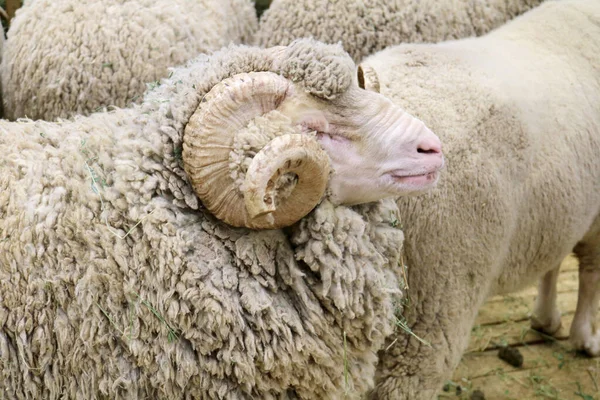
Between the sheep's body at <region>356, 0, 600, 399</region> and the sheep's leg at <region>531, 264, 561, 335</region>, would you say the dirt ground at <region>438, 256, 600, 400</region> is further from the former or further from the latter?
the sheep's body at <region>356, 0, 600, 399</region>

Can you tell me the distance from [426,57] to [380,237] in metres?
1.06

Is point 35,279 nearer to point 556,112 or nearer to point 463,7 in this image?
point 556,112

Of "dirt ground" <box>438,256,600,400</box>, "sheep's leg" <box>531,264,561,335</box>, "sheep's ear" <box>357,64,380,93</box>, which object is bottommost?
"dirt ground" <box>438,256,600,400</box>

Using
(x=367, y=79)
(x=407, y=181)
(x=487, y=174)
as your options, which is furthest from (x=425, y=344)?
(x=367, y=79)

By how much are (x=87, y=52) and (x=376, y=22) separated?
150 cm

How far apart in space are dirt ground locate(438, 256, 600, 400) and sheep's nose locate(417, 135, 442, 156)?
2.07 meters

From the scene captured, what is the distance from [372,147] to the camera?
2002 mm

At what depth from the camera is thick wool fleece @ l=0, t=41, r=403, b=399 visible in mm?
1788

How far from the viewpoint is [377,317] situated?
209 centimetres

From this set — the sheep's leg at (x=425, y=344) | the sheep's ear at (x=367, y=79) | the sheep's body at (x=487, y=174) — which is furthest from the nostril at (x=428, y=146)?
the sheep's leg at (x=425, y=344)

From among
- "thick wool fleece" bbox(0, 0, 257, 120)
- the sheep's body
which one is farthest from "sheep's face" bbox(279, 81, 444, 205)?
"thick wool fleece" bbox(0, 0, 257, 120)

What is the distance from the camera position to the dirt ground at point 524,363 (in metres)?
3.65

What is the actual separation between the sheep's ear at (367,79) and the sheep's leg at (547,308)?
239 cm

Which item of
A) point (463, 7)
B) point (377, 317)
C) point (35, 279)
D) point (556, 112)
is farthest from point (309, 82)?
point (463, 7)
